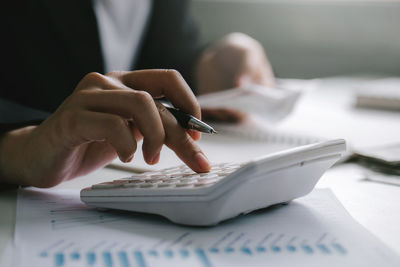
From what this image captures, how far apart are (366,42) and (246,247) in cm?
160

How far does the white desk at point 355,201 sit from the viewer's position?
0.42 meters

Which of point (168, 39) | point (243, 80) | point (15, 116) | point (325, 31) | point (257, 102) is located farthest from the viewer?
point (325, 31)

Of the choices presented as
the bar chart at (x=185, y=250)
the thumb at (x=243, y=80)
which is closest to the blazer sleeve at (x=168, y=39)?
the thumb at (x=243, y=80)

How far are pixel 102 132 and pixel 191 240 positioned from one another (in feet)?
0.46

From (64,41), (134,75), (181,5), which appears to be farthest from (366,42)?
(134,75)

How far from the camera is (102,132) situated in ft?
1.53

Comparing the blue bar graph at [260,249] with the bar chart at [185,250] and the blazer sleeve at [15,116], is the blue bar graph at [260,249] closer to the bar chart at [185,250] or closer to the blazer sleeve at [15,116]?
the bar chart at [185,250]

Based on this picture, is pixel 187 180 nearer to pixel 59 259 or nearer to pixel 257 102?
pixel 59 259

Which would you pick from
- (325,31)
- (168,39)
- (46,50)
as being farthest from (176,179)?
(325,31)

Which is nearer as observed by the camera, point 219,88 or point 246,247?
point 246,247

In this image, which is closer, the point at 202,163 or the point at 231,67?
the point at 202,163

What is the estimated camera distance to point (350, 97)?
4.54 feet

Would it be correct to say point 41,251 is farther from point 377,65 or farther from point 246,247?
point 377,65

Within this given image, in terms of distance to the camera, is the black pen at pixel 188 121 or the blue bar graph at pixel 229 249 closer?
the blue bar graph at pixel 229 249
